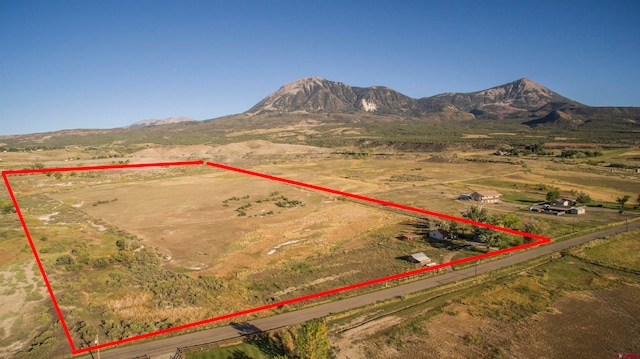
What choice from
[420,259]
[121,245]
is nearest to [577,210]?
[420,259]

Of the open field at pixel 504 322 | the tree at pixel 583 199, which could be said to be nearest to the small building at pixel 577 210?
the tree at pixel 583 199

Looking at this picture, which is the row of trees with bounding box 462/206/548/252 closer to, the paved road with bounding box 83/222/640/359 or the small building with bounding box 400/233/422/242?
the paved road with bounding box 83/222/640/359

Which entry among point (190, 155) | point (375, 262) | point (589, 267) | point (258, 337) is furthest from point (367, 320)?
point (190, 155)

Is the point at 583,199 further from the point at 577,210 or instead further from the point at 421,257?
the point at 421,257

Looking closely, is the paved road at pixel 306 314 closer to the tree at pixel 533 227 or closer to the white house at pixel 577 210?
the tree at pixel 533 227

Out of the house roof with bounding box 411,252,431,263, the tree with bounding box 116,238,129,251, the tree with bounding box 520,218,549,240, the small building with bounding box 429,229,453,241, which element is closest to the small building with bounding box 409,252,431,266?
the house roof with bounding box 411,252,431,263
